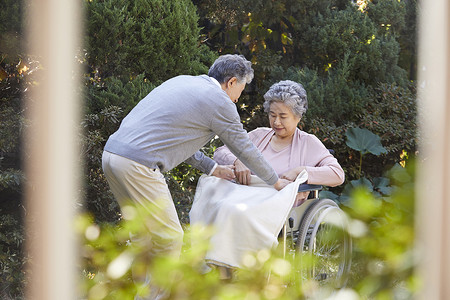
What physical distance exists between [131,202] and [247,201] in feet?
1.86

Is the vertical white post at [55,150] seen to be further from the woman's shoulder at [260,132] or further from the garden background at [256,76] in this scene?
the woman's shoulder at [260,132]

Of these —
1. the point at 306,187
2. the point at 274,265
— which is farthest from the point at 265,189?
the point at 274,265

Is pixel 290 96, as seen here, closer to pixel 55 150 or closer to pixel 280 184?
pixel 280 184

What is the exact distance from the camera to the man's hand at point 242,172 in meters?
3.14

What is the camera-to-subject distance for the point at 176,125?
2.61 metres

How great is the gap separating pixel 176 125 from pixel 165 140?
83 millimetres

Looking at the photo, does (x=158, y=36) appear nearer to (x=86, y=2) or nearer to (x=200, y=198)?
(x=86, y=2)

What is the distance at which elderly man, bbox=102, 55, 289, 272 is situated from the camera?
2580mm

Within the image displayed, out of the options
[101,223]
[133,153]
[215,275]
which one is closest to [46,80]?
[215,275]

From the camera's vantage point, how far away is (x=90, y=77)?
15.2ft

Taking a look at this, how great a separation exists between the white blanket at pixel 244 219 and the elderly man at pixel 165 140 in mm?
201

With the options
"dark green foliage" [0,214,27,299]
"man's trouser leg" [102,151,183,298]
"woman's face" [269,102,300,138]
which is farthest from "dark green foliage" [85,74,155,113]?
"man's trouser leg" [102,151,183,298]

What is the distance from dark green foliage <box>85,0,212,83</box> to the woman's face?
1.60 metres

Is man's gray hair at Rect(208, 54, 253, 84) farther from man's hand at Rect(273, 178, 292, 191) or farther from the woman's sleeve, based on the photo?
the woman's sleeve
